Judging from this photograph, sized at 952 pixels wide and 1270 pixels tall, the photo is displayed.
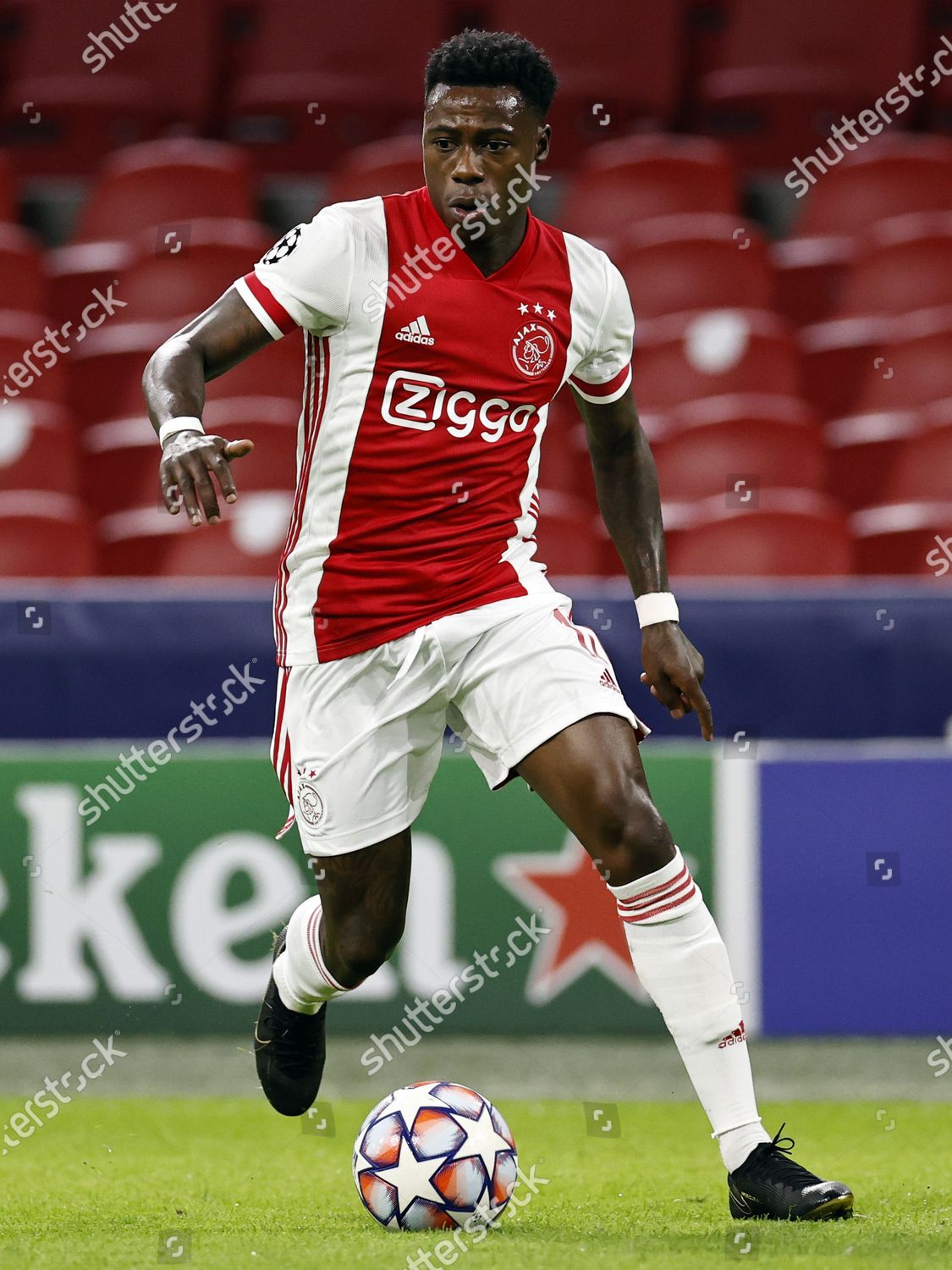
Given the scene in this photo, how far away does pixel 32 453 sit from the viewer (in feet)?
25.2

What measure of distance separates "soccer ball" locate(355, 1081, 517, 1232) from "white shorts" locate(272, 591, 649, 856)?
0.58m

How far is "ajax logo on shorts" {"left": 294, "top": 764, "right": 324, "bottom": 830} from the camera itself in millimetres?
3904

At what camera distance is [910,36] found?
975 centimetres

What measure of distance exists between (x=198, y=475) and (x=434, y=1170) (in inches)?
55.7

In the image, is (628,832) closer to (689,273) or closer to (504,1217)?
(504,1217)

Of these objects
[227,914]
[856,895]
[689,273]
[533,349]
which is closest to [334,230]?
[533,349]

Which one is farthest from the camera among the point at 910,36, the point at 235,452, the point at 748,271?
the point at 910,36

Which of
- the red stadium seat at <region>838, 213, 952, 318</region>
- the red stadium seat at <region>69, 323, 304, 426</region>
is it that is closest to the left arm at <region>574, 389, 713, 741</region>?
the red stadium seat at <region>69, 323, 304, 426</region>

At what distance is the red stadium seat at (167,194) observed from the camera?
912 centimetres

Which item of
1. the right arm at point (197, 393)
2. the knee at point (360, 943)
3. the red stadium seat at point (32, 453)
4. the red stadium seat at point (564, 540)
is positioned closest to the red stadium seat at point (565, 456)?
the red stadium seat at point (564, 540)

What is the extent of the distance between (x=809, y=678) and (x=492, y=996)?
1478mm

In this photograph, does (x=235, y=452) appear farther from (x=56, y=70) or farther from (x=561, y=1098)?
(x=56, y=70)

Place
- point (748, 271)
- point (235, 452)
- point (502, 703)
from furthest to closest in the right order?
point (748, 271) < point (502, 703) < point (235, 452)

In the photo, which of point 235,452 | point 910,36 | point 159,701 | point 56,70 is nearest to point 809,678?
point 159,701
